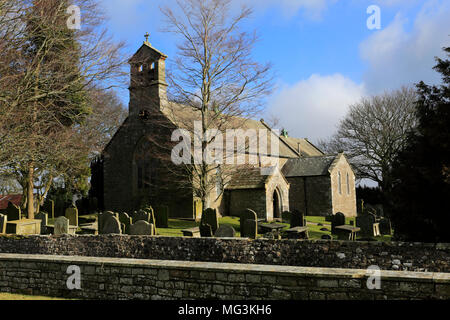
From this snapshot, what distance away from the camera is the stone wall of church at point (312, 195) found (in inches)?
1088

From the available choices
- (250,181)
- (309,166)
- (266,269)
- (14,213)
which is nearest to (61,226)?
(14,213)

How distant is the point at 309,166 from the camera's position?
29.7m

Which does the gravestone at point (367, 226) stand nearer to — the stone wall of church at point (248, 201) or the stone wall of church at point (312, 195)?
the stone wall of church at point (248, 201)

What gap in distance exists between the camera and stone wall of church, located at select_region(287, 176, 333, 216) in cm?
2762

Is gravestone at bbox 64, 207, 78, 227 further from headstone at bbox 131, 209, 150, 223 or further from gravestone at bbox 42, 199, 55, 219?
gravestone at bbox 42, 199, 55, 219

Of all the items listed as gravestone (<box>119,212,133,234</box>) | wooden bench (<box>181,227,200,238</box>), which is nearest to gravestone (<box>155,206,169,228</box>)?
gravestone (<box>119,212,133,234</box>)

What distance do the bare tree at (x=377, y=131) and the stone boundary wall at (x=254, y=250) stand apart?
25.7 metres

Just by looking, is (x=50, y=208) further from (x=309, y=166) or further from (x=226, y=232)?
(x=309, y=166)

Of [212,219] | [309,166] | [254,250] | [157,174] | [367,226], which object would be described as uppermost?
[309,166]

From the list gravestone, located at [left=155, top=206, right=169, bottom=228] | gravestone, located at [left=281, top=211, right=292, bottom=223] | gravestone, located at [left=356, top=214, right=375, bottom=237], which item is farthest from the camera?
gravestone, located at [left=281, top=211, right=292, bottom=223]

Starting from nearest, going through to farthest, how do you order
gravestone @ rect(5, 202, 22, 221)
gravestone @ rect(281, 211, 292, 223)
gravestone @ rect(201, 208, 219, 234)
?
gravestone @ rect(201, 208, 219, 234) → gravestone @ rect(5, 202, 22, 221) → gravestone @ rect(281, 211, 292, 223)

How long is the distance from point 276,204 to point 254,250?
14.4 metres

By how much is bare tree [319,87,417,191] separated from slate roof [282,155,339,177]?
5.32 m
